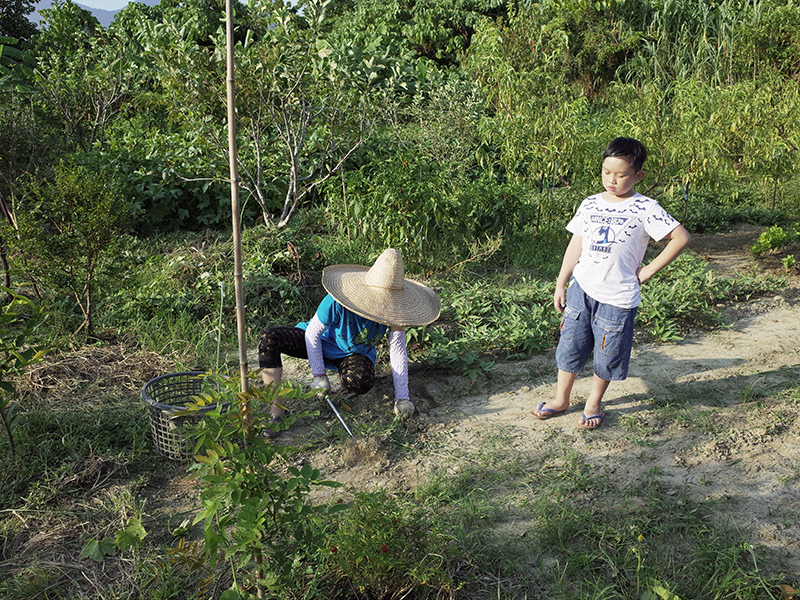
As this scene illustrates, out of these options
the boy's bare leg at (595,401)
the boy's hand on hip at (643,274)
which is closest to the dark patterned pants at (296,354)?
the boy's bare leg at (595,401)

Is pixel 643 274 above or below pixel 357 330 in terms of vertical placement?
above

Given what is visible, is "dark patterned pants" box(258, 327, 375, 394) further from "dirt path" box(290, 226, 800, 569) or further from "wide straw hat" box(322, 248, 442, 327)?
"wide straw hat" box(322, 248, 442, 327)

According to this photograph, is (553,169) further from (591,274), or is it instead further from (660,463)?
(660,463)

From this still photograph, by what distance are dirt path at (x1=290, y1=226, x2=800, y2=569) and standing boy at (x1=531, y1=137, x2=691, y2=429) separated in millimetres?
316

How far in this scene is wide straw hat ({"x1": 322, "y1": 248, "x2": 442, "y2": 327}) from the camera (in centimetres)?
314

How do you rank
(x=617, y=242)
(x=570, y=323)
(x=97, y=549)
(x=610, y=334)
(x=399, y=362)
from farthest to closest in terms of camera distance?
1. (x=399, y=362)
2. (x=570, y=323)
3. (x=610, y=334)
4. (x=617, y=242)
5. (x=97, y=549)

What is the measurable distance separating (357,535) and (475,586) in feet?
1.54

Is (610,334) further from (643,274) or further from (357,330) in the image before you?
(357,330)

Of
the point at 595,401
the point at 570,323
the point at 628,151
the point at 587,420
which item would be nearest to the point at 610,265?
the point at 570,323

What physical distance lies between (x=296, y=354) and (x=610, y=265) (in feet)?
5.68

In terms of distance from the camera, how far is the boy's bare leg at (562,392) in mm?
3260

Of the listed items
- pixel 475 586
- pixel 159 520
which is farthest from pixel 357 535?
pixel 159 520

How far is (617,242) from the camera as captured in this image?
2889mm

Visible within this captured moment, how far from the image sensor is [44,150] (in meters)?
4.52
